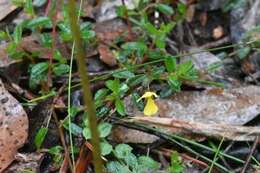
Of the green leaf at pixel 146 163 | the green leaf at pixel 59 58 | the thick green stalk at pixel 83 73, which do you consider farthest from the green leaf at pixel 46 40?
the thick green stalk at pixel 83 73

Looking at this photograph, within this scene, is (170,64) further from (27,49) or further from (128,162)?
(27,49)

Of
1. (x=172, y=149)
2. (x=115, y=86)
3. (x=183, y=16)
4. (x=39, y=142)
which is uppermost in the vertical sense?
(x=183, y=16)

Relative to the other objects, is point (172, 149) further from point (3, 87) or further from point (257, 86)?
point (3, 87)

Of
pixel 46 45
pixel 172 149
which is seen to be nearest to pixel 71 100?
pixel 46 45

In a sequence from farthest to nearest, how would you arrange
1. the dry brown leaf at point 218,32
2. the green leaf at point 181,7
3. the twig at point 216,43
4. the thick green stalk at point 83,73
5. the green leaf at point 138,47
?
the dry brown leaf at point 218,32
the twig at point 216,43
the green leaf at point 181,7
the green leaf at point 138,47
the thick green stalk at point 83,73

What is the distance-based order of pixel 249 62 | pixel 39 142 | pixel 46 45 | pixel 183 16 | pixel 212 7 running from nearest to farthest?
pixel 39 142, pixel 46 45, pixel 249 62, pixel 183 16, pixel 212 7

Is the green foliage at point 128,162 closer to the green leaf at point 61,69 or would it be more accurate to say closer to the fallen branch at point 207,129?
the fallen branch at point 207,129

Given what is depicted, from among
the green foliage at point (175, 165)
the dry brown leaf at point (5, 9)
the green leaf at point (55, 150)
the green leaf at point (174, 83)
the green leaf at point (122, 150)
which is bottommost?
the green foliage at point (175, 165)

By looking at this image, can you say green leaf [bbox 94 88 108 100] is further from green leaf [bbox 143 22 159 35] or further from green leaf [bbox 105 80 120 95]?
green leaf [bbox 143 22 159 35]
